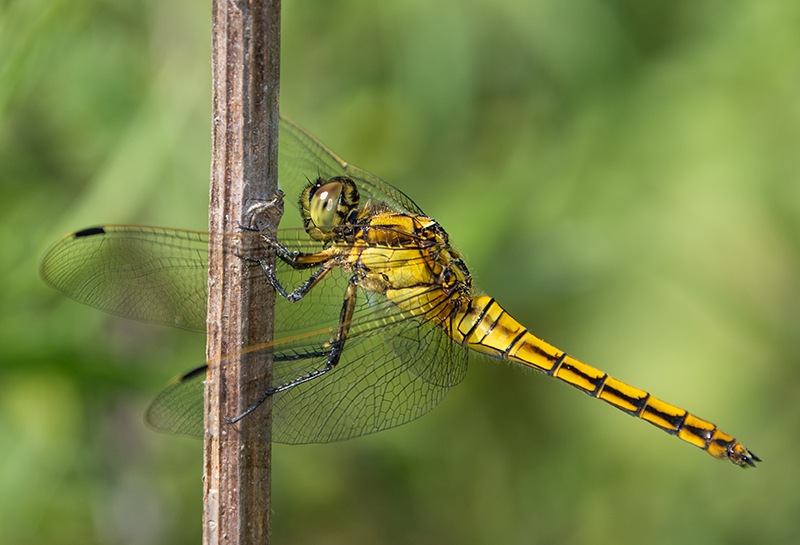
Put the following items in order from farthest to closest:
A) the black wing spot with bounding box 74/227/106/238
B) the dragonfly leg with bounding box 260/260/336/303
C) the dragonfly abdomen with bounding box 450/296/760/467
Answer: the dragonfly abdomen with bounding box 450/296/760/467 < the dragonfly leg with bounding box 260/260/336/303 < the black wing spot with bounding box 74/227/106/238

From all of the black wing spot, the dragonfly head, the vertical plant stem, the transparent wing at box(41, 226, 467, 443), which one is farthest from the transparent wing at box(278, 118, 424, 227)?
the vertical plant stem

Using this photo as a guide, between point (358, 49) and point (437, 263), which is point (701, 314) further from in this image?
point (358, 49)

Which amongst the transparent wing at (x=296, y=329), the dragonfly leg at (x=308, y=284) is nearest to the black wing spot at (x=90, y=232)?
the transparent wing at (x=296, y=329)

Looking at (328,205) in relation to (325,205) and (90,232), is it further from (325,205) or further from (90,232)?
(90,232)

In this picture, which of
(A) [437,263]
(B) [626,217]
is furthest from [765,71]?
(A) [437,263]

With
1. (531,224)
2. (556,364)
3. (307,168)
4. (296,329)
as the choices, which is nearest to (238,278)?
(296,329)

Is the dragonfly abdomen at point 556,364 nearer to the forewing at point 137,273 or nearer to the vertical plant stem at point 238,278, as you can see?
the forewing at point 137,273

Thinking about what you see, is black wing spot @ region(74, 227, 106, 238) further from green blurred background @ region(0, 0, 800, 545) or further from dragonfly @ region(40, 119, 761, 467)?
green blurred background @ region(0, 0, 800, 545)

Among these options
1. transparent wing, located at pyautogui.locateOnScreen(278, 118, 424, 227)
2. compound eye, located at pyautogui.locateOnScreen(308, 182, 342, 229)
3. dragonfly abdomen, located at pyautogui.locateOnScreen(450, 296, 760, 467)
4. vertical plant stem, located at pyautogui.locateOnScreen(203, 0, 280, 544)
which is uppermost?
transparent wing, located at pyautogui.locateOnScreen(278, 118, 424, 227)
